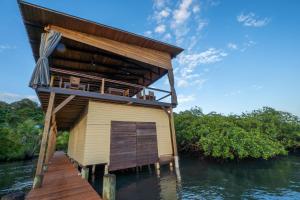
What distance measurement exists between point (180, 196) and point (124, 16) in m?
13.2

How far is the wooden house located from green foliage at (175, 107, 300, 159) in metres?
5.30

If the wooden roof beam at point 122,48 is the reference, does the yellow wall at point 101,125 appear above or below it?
below

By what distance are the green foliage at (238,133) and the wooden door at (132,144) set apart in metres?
6.15

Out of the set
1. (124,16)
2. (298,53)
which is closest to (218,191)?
(298,53)

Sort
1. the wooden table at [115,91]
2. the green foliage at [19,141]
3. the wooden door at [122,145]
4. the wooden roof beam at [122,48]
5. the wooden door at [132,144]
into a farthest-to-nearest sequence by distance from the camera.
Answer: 1. the green foliage at [19,141]
2. the wooden table at [115,91]
3. the wooden door at [132,144]
4. the wooden door at [122,145]
5. the wooden roof beam at [122,48]

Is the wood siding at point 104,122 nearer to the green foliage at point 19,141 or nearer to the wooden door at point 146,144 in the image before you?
the wooden door at point 146,144

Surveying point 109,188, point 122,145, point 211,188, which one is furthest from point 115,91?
point 211,188

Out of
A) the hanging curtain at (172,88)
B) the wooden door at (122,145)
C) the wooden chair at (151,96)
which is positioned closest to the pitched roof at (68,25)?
the hanging curtain at (172,88)

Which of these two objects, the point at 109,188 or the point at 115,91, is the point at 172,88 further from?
the point at 109,188

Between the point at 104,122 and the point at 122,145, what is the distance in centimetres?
157

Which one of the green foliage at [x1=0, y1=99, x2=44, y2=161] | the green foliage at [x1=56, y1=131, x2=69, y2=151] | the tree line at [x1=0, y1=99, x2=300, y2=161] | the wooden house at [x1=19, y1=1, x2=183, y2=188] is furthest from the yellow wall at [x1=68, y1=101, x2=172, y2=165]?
the green foliage at [x1=56, y1=131, x2=69, y2=151]

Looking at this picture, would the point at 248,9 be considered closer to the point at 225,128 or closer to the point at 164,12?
the point at 164,12

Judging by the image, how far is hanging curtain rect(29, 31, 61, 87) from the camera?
5.91 m

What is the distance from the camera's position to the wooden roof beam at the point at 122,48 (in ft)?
23.2
